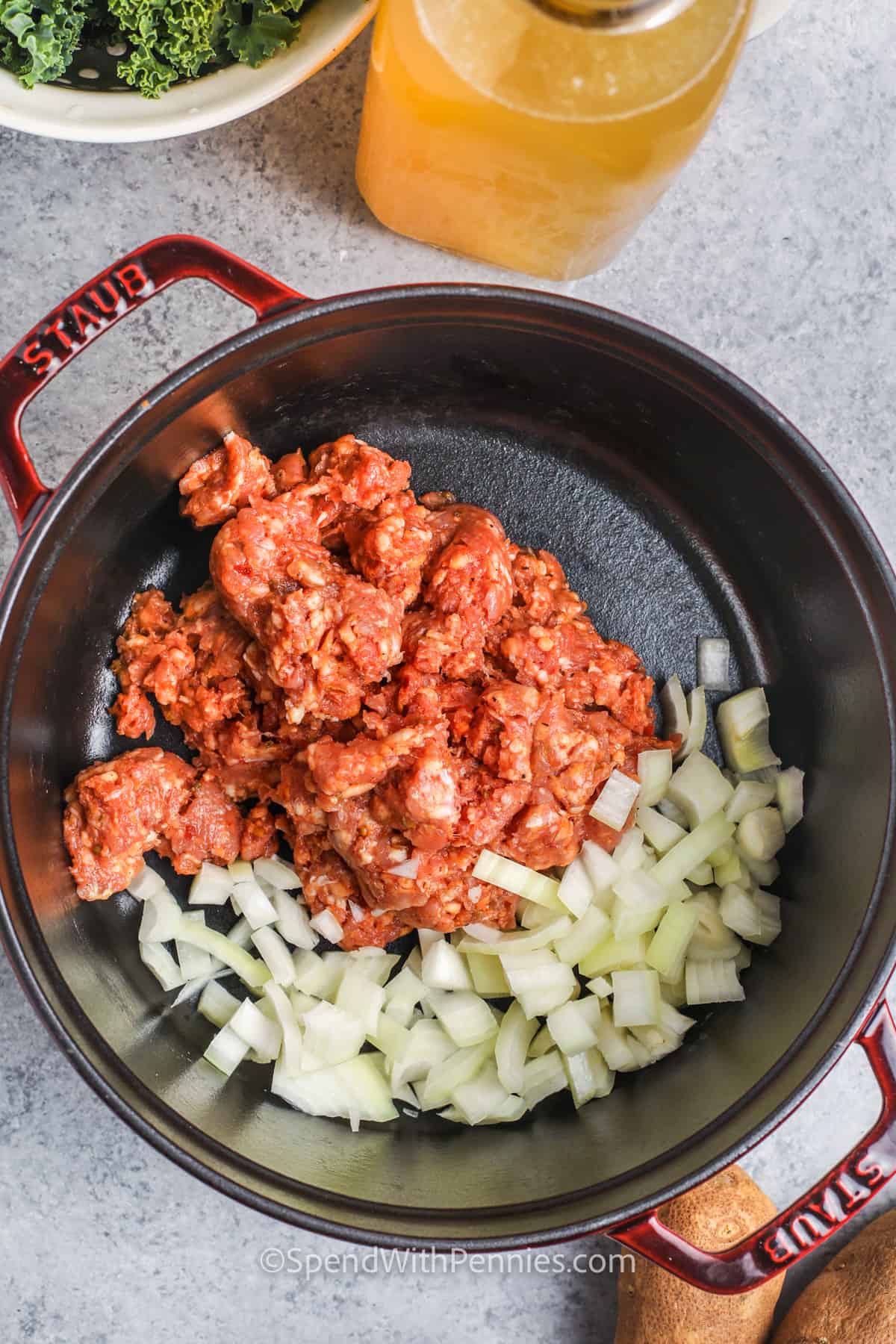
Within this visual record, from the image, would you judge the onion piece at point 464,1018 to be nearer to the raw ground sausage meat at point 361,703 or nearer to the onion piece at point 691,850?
the raw ground sausage meat at point 361,703

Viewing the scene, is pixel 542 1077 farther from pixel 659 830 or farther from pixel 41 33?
pixel 41 33

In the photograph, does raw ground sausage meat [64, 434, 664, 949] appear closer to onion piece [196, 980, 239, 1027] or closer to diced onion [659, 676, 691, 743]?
diced onion [659, 676, 691, 743]

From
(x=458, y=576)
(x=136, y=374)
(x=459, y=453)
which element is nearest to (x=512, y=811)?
(x=458, y=576)

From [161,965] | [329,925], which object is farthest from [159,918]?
[329,925]

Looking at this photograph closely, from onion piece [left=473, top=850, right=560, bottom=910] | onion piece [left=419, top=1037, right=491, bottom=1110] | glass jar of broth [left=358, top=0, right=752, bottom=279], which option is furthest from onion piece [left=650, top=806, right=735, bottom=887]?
glass jar of broth [left=358, top=0, right=752, bottom=279]

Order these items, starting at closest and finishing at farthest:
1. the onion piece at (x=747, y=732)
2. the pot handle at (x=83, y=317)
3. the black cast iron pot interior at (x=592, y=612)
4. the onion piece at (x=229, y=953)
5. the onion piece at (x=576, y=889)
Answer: the pot handle at (x=83, y=317)
the black cast iron pot interior at (x=592, y=612)
the onion piece at (x=576, y=889)
the onion piece at (x=229, y=953)
the onion piece at (x=747, y=732)

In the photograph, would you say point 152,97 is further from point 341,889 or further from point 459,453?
point 341,889

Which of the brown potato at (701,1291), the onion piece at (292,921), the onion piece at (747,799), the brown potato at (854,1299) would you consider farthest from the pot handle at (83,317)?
the brown potato at (854,1299)
